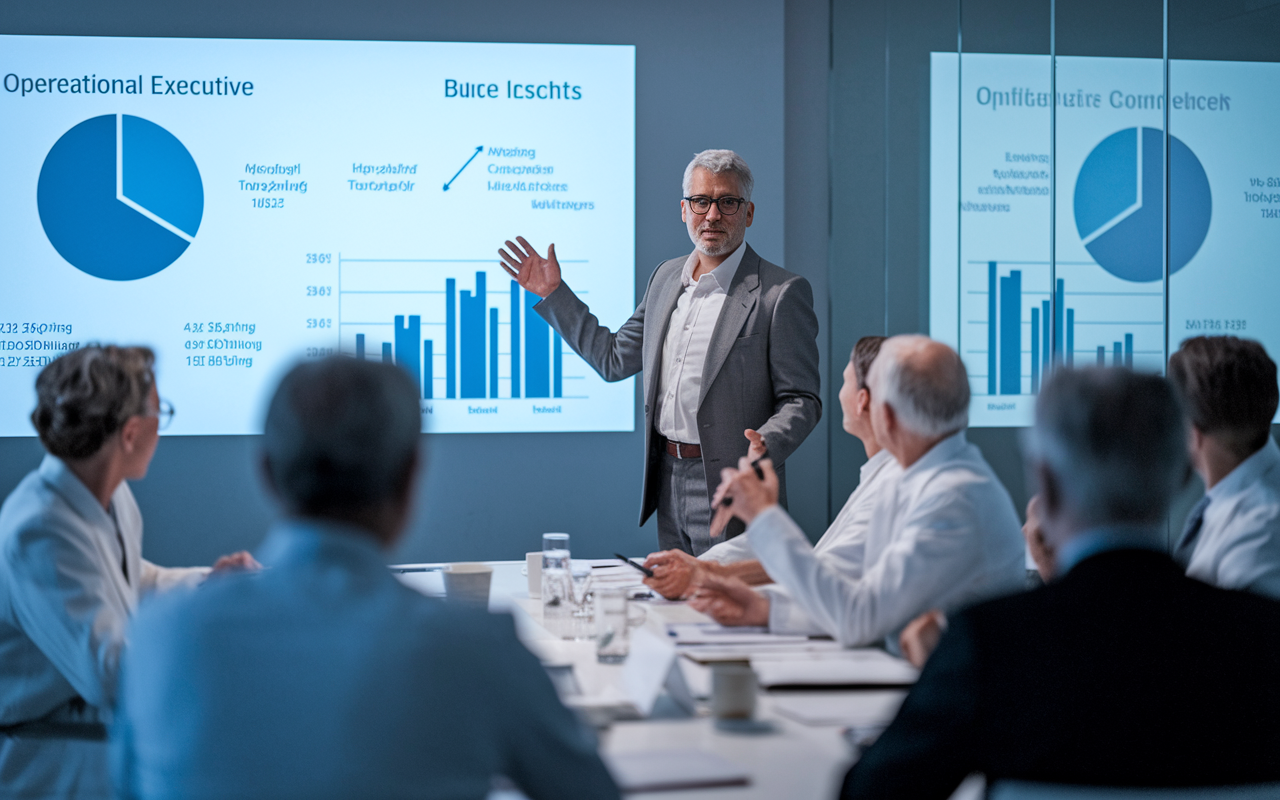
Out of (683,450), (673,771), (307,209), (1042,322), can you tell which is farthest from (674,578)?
(307,209)

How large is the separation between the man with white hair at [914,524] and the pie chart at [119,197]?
3.83 m

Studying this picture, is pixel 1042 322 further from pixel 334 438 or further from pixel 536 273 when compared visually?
pixel 334 438

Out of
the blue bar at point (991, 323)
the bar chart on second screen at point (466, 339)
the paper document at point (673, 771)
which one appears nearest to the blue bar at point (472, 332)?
the bar chart on second screen at point (466, 339)

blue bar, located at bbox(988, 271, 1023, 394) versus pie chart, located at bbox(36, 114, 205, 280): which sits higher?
pie chart, located at bbox(36, 114, 205, 280)

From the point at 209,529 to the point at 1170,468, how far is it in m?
4.77

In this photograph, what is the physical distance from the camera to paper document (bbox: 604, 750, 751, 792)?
135cm

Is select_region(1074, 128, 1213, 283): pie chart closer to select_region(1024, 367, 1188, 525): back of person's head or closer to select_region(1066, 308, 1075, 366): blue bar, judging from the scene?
select_region(1066, 308, 1075, 366): blue bar

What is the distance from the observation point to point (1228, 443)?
195 cm

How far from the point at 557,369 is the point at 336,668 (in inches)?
165

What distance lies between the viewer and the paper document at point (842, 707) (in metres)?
1.62

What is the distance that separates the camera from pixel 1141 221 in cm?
306

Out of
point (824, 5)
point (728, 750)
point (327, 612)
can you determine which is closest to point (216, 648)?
point (327, 612)

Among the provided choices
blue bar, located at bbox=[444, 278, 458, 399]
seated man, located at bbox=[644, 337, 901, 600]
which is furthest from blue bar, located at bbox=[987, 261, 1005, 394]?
blue bar, located at bbox=[444, 278, 458, 399]

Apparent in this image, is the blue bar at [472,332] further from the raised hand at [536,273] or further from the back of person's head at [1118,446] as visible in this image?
the back of person's head at [1118,446]
